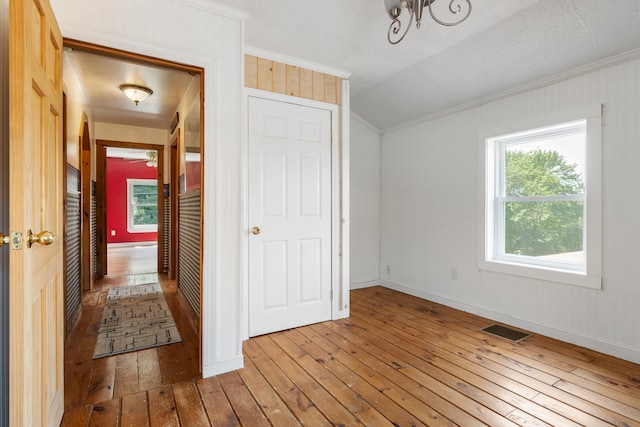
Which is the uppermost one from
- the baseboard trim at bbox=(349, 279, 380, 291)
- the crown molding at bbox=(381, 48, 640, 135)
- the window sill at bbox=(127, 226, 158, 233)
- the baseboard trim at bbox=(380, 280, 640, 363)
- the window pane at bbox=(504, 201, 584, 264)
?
the crown molding at bbox=(381, 48, 640, 135)

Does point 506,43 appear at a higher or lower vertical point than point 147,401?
higher

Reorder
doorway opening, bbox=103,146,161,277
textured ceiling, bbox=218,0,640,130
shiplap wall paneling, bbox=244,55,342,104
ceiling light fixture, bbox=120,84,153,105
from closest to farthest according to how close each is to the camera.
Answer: textured ceiling, bbox=218,0,640,130 < shiplap wall paneling, bbox=244,55,342,104 < ceiling light fixture, bbox=120,84,153,105 < doorway opening, bbox=103,146,161,277

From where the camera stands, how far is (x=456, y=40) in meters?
2.69

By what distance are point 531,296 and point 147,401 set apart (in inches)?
118

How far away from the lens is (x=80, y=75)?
3396 mm

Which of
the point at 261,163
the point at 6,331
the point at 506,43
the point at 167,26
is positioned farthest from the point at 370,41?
the point at 6,331

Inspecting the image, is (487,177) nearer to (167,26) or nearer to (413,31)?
(413,31)

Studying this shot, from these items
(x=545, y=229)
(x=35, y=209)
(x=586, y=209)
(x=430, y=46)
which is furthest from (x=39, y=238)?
(x=545, y=229)

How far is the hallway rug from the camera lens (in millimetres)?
2717

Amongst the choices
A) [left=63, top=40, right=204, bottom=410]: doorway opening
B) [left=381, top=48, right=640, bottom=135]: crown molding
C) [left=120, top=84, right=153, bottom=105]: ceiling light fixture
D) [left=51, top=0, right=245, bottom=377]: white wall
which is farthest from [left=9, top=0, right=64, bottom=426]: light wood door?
[left=381, top=48, right=640, bottom=135]: crown molding

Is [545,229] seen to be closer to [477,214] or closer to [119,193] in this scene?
[477,214]

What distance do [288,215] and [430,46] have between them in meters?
1.83

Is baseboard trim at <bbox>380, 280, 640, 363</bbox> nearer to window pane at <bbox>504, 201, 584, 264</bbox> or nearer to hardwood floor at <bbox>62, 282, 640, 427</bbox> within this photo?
hardwood floor at <bbox>62, 282, 640, 427</bbox>

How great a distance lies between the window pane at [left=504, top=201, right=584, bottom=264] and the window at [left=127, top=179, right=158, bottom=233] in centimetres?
928
